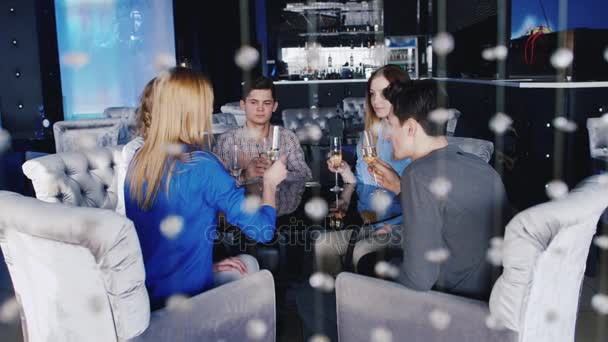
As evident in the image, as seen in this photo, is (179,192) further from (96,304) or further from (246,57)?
(246,57)

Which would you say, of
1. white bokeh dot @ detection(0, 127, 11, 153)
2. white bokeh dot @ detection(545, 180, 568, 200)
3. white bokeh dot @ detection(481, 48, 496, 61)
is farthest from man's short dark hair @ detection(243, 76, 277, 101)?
white bokeh dot @ detection(481, 48, 496, 61)

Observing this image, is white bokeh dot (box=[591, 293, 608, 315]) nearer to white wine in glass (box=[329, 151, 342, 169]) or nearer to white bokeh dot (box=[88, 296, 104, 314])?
white wine in glass (box=[329, 151, 342, 169])

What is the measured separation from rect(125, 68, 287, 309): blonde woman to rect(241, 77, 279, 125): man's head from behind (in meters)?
1.26

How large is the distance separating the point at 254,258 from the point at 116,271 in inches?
32.3

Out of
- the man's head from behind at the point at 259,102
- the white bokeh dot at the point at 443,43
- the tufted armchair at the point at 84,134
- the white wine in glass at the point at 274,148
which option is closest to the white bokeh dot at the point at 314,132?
the tufted armchair at the point at 84,134

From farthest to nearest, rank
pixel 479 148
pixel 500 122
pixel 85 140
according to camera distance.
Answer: pixel 500 122 < pixel 85 140 < pixel 479 148

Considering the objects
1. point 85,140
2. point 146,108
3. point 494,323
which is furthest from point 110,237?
point 85,140

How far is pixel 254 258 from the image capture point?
1975mm

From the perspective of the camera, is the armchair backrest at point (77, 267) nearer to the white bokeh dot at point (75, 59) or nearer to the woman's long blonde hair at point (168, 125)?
the woman's long blonde hair at point (168, 125)

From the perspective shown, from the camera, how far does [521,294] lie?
125 centimetres

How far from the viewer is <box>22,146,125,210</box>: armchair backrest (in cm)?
206

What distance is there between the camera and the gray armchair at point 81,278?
1152 millimetres

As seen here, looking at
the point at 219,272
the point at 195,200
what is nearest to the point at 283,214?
the point at 219,272

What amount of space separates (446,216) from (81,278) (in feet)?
2.91
